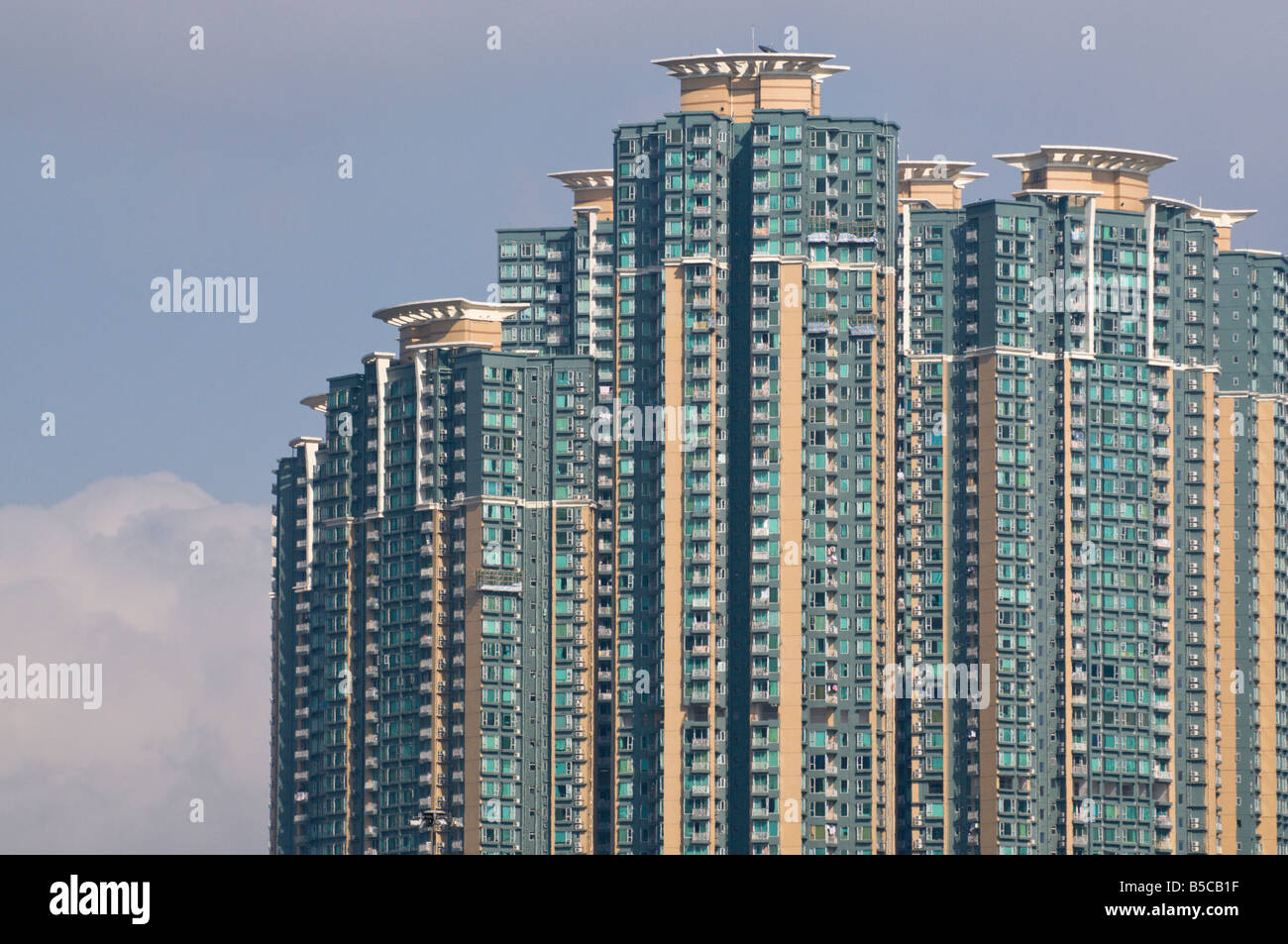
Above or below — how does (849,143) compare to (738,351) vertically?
above

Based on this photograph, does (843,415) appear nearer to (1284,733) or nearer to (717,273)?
(717,273)

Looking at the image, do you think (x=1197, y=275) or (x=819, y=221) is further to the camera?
(x=1197, y=275)

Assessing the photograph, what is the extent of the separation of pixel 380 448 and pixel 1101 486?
4892 centimetres

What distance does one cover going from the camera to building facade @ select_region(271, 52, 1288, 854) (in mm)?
166875

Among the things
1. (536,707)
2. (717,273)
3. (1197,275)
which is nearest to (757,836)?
(536,707)

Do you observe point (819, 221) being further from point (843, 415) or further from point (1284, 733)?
point (1284, 733)

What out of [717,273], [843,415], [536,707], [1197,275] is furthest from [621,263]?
[1197,275]

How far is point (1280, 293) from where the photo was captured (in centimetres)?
19612

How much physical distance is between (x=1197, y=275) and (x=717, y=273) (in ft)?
132

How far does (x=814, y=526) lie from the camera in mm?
166625

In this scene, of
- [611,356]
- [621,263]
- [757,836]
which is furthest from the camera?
[611,356]

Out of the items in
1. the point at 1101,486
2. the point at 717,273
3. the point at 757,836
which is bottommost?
the point at 757,836

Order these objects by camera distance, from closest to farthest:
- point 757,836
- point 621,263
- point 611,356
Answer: point 757,836
point 621,263
point 611,356

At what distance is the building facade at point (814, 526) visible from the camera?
6570 inches
